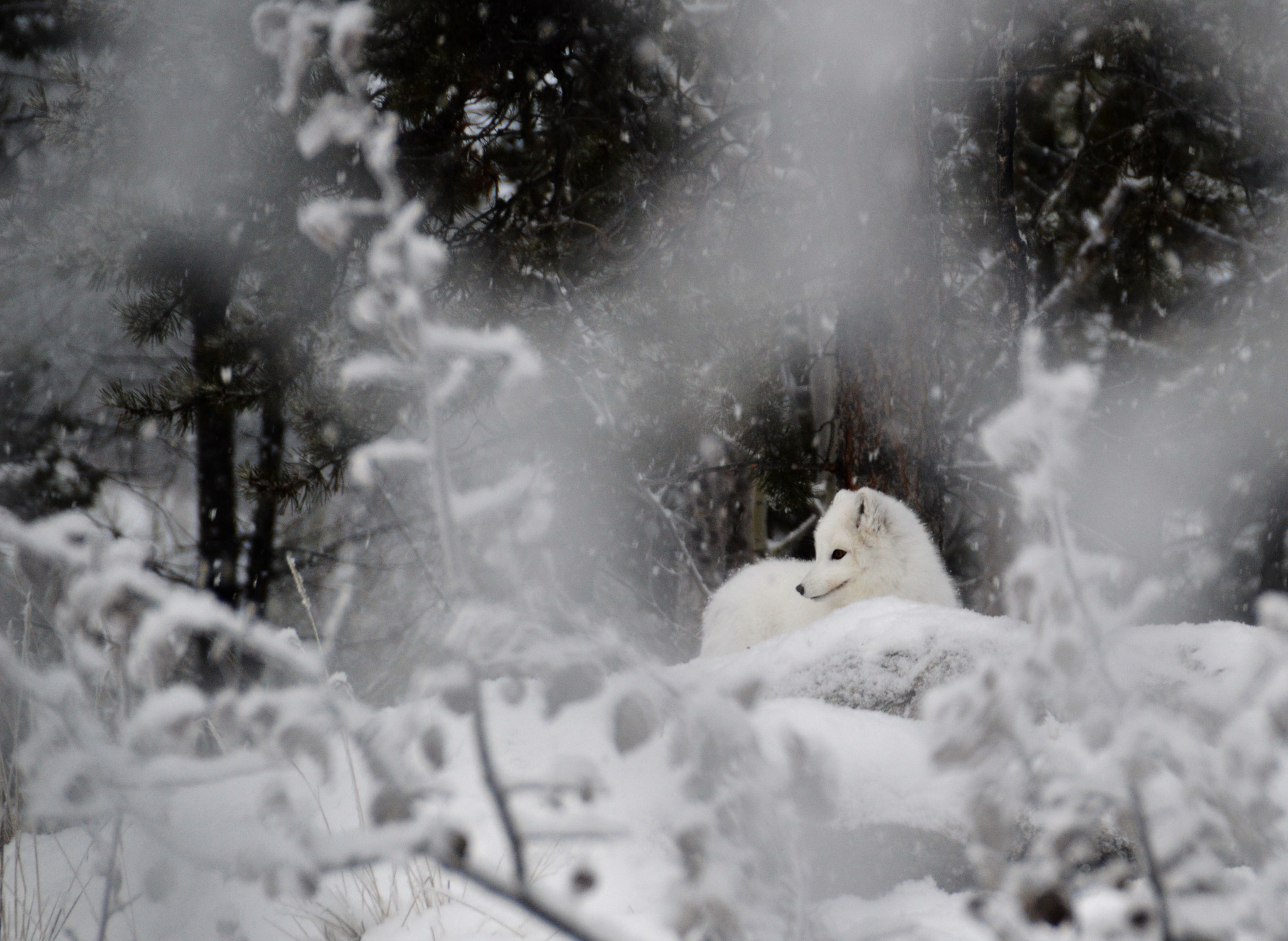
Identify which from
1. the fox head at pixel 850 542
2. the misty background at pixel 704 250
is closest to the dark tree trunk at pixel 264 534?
the misty background at pixel 704 250

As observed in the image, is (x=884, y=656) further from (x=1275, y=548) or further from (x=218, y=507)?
(x=218, y=507)

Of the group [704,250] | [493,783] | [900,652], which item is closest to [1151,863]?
[493,783]

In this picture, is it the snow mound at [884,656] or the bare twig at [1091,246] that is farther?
the bare twig at [1091,246]

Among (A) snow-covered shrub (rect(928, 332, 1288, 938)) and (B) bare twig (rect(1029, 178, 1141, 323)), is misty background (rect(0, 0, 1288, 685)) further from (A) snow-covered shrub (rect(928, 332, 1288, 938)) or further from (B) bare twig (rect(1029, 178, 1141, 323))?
(A) snow-covered shrub (rect(928, 332, 1288, 938))

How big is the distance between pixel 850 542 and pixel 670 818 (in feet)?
9.45

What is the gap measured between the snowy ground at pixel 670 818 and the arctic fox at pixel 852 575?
63 cm

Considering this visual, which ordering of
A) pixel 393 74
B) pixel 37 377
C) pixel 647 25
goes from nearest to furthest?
pixel 393 74 → pixel 647 25 → pixel 37 377

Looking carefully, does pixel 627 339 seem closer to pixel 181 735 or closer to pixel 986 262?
pixel 986 262

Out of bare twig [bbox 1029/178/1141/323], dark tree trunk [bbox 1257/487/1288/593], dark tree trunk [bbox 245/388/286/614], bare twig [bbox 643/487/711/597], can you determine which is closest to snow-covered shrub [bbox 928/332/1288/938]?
dark tree trunk [bbox 245/388/286/614]

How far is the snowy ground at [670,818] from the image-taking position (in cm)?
137

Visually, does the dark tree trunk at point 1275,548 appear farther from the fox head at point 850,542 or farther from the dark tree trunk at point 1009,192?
the fox head at point 850,542

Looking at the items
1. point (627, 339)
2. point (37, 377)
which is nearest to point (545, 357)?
point (627, 339)

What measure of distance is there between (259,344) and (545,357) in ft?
5.44

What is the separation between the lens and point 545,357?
4891 mm
